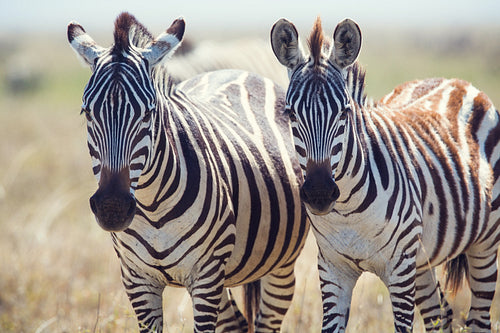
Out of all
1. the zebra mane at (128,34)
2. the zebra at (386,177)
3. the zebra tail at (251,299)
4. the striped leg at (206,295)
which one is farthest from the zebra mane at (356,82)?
the zebra tail at (251,299)

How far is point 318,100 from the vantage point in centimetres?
381

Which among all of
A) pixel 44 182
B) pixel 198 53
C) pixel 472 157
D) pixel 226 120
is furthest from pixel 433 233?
pixel 44 182

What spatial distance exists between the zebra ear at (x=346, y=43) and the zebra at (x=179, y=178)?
1.03 m

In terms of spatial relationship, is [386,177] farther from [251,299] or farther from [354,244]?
[251,299]

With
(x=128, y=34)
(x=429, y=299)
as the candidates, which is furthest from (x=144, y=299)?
(x=429, y=299)

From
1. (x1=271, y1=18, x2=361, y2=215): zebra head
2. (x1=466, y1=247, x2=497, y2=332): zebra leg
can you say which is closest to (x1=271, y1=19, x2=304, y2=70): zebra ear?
(x1=271, y1=18, x2=361, y2=215): zebra head

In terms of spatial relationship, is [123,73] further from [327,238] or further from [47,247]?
[47,247]

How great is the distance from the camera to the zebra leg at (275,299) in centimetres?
577

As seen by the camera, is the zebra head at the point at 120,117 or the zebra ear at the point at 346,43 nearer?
the zebra head at the point at 120,117

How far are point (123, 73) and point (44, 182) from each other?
36.7ft

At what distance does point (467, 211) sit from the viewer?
15.6 ft

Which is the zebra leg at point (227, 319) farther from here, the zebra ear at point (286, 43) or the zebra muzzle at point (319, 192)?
the zebra ear at point (286, 43)

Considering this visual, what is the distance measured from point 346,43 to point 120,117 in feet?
5.10

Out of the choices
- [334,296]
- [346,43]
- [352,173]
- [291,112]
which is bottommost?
[334,296]
